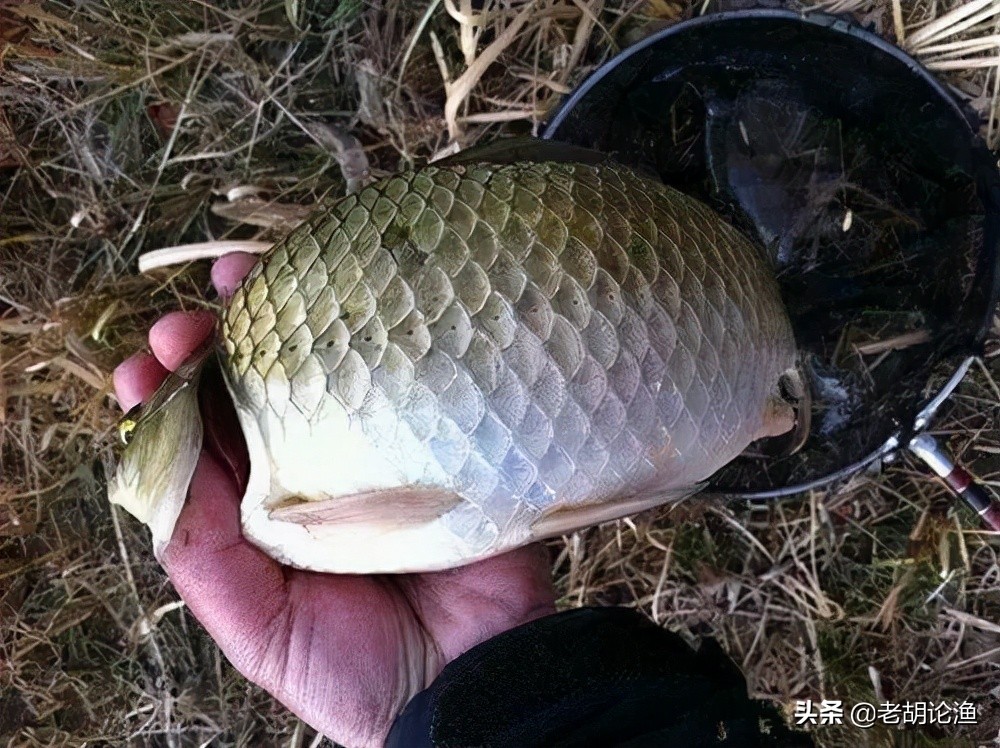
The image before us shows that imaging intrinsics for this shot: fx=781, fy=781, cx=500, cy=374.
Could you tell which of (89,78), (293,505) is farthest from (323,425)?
(89,78)

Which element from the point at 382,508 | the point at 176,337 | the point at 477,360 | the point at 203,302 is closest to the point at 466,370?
the point at 477,360

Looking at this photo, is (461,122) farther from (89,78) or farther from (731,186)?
(89,78)

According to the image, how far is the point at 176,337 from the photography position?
167cm

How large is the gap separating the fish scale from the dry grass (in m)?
0.88

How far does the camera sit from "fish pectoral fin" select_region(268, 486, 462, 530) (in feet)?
4.00

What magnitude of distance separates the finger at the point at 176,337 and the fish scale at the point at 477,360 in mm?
352

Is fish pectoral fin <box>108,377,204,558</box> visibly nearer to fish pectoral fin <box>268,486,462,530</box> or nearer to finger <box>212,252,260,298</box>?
fish pectoral fin <box>268,486,462,530</box>

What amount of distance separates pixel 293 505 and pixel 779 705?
1624 mm

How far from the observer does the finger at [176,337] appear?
1.67 meters

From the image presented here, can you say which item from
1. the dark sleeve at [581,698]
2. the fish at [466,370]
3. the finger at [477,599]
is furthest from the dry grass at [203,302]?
the fish at [466,370]

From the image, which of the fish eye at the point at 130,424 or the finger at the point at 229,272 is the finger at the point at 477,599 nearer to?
the fish eye at the point at 130,424

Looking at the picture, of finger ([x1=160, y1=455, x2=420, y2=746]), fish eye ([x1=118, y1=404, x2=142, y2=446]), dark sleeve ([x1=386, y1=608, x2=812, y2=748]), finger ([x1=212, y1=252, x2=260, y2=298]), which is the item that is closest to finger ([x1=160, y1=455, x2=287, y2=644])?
finger ([x1=160, y1=455, x2=420, y2=746])

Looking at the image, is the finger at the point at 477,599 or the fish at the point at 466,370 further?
the finger at the point at 477,599

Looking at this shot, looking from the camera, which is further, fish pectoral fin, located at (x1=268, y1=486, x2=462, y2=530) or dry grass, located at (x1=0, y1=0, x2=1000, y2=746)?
dry grass, located at (x1=0, y1=0, x2=1000, y2=746)
